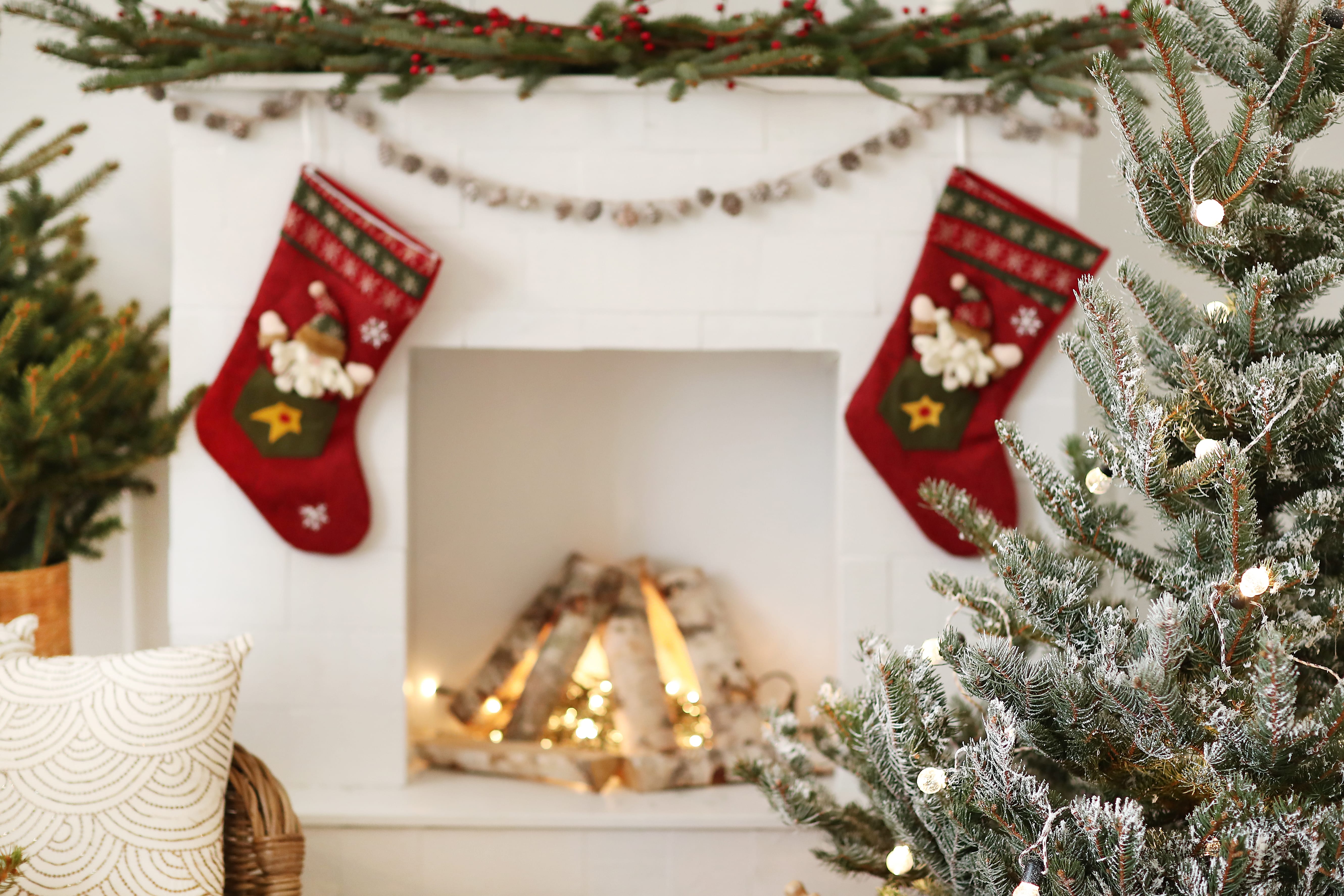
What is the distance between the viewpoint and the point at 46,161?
5.61ft

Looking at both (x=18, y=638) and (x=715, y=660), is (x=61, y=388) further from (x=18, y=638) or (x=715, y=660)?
(x=715, y=660)

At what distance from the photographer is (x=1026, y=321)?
70.3 inches

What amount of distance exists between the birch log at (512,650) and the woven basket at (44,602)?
78cm

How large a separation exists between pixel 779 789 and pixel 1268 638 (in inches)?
23.6

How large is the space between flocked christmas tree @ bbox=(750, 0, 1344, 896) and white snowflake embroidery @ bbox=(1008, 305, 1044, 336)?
2.55 ft

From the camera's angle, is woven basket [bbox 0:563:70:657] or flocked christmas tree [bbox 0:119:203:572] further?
woven basket [bbox 0:563:70:657]

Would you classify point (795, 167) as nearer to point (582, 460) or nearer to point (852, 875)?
point (582, 460)

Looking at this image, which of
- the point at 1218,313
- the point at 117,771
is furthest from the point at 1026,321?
the point at 117,771

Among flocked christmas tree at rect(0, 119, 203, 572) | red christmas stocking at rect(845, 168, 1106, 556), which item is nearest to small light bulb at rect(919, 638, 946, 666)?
red christmas stocking at rect(845, 168, 1106, 556)

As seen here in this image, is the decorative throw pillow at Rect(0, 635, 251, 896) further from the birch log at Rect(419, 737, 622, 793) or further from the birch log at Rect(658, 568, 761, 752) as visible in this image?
the birch log at Rect(658, 568, 761, 752)

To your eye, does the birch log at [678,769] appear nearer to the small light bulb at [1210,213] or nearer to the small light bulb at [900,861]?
the small light bulb at [900,861]

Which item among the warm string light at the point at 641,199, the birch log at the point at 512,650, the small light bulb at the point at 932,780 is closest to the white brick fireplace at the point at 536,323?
the warm string light at the point at 641,199

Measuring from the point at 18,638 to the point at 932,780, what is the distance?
1.31 metres

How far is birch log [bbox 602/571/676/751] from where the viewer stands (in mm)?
2014
